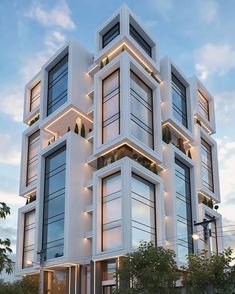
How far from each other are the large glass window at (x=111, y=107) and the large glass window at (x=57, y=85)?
4.88m

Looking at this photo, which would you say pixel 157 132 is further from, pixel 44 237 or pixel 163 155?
pixel 44 237

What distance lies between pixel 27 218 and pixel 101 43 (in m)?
19.7

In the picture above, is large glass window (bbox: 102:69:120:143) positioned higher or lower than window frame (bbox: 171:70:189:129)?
lower

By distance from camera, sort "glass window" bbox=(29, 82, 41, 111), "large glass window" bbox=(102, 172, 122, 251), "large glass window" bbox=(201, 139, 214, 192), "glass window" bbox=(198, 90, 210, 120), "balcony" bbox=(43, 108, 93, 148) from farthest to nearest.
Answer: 1. "glass window" bbox=(198, 90, 210, 120)
2. "glass window" bbox=(29, 82, 41, 111)
3. "large glass window" bbox=(201, 139, 214, 192)
4. "balcony" bbox=(43, 108, 93, 148)
5. "large glass window" bbox=(102, 172, 122, 251)

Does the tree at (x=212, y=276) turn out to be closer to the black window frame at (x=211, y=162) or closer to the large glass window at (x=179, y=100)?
the large glass window at (x=179, y=100)

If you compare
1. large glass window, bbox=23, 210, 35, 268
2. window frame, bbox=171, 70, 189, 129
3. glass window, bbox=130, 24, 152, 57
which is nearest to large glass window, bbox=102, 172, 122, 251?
large glass window, bbox=23, 210, 35, 268

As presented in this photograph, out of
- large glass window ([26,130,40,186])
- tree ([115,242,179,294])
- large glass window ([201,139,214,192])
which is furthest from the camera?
large glass window ([201,139,214,192])

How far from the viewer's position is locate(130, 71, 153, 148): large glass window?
40.5m

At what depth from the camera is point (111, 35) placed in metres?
45.2

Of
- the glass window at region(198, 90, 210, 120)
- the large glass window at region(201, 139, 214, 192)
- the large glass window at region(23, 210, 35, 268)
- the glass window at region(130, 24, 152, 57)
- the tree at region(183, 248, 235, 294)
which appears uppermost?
the glass window at region(130, 24, 152, 57)

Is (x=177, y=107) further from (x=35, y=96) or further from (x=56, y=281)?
(x=56, y=281)

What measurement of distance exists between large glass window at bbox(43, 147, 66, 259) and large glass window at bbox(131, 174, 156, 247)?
271 inches

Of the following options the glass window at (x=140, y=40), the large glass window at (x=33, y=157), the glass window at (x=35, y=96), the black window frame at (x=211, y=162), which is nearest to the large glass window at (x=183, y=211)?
the black window frame at (x=211, y=162)

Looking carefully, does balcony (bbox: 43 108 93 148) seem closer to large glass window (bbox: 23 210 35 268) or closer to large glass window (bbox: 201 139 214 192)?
large glass window (bbox: 23 210 35 268)
